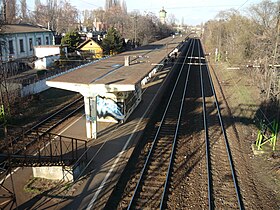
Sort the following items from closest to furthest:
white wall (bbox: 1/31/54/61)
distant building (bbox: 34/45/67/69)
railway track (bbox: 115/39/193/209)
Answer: railway track (bbox: 115/39/193/209) < white wall (bbox: 1/31/54/61) < distant building (bbox: 34/45/67/69)

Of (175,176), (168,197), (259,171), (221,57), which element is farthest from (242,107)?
(221,57)

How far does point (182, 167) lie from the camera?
35.3ft

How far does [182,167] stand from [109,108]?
5.83m

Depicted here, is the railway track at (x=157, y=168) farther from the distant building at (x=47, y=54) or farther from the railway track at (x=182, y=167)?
the distant building at (x=47, y=54)

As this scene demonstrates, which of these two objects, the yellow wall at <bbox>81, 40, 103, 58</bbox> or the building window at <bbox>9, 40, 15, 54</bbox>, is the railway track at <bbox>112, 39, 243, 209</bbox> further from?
the yellow wall at <bbox>81, 40, 103, 58</bbox>

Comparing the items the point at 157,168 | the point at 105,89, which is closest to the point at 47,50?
the point at 105,89

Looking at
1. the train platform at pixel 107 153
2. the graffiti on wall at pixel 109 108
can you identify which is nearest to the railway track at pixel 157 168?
the train platform at pixel 107 153

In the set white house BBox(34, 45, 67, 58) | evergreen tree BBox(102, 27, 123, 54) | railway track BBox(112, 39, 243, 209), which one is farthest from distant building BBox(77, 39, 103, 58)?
railway track BBox(112, 39, 243, 209)

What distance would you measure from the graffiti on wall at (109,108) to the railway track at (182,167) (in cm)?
206

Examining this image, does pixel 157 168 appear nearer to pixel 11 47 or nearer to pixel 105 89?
pixel 105 89

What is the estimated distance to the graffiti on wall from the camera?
49.3ft

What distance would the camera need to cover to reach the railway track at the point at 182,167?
876 cm

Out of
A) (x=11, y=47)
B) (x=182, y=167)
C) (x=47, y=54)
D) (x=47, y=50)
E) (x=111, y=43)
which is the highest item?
(x=111, y=43)

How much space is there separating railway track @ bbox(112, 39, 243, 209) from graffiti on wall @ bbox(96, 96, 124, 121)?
2065 mm
